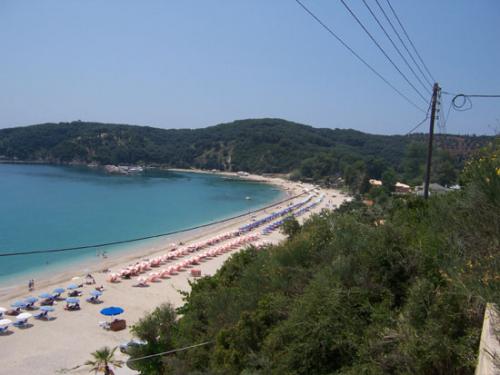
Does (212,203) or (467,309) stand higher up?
(467,309)

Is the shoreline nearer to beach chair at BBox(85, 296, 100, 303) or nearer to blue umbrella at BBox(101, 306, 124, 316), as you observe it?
blue umbrella at BBox(101, 306, 124, 316)

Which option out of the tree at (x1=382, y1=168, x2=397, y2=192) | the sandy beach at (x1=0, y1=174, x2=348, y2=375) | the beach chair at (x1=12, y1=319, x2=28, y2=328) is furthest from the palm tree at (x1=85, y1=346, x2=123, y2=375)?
the tree at (x1=382, y1=168, x2=397, y2=192)

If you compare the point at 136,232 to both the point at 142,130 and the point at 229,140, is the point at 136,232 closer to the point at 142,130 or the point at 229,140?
the point at 229,140

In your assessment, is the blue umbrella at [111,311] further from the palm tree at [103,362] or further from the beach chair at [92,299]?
the palm tree at [103,362]

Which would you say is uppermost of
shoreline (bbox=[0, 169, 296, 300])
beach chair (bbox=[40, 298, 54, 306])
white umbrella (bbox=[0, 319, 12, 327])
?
white umbrella (bbox=[0, 319, 12, 327])

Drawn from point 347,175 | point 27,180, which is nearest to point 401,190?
point 347,175

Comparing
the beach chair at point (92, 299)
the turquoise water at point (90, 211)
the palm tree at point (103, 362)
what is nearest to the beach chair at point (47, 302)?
the beach chair at point (92, 299)

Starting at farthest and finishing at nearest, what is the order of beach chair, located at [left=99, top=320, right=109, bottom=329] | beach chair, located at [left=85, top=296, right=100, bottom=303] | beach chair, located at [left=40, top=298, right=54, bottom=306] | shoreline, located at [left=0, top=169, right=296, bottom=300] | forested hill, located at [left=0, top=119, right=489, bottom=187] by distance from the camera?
1. forested hill, located at [left=0, top=119, right=489, bottom=187]
2. shoreline, located at [left=0, top=169, right=296, bottom=300]
3. beach chair, located at [left=85, top=296, right=100, bottom=303]
4. beach chair, located at [left=40, top=298, right=54, bottom=306]
5. beach chair, located at [left=99, top=320, right=109, bottom=329]
